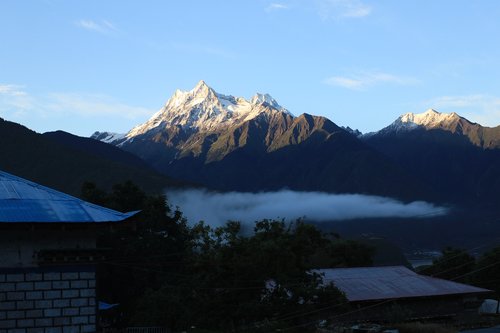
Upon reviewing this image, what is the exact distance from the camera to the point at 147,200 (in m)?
60.5

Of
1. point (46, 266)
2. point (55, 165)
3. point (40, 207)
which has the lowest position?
point (46, 266)

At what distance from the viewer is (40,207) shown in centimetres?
1891

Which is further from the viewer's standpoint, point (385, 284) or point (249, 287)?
point (385, 284)

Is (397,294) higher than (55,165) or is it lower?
lower

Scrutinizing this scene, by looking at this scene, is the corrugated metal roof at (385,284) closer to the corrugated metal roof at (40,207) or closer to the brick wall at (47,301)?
the corrugated metal roof at (40,207)

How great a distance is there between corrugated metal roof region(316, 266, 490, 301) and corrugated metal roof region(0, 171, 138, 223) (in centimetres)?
2706

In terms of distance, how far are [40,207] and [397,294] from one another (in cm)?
3182

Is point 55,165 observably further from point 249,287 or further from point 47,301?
point 47,301

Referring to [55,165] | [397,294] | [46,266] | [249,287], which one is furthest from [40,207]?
[55,165]

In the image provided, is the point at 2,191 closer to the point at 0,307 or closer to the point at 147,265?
the point at 0,307

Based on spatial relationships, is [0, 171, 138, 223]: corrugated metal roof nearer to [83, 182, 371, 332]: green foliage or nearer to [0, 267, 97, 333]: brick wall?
[0, 267, 97, 333]: brick wall

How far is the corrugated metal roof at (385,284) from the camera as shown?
45250 millimetres

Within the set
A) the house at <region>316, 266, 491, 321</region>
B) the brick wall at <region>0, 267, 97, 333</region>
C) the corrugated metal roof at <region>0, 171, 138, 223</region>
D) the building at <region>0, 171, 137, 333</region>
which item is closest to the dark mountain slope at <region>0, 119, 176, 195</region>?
the house at <region>316, 266, 491, 321</region>

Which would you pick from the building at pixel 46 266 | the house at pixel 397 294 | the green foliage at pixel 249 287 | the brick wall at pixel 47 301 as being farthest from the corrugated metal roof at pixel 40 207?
the house at pixel 397 294
